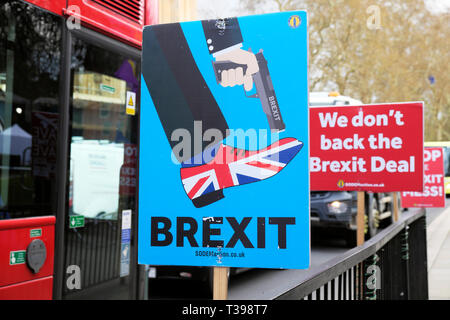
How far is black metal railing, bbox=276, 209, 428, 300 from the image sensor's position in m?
2.34

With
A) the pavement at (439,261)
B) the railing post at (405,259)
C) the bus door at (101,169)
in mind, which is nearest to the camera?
the bus door at (101,169)

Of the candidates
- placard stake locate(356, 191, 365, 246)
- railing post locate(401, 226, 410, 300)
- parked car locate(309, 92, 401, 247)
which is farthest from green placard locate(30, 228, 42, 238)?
parked car locate(309, 92, 401, 247)

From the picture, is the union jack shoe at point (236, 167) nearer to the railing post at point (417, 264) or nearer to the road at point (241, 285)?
the road at point (241, 285)

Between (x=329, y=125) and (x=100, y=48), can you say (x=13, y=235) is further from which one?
(x=329, y=125)

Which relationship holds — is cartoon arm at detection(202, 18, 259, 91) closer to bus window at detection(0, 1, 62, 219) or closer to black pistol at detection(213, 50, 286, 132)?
black pistol at detection(213, 50, 286, 132)

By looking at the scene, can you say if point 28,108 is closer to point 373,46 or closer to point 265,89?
point 265,89

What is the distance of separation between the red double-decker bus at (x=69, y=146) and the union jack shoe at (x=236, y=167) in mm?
1427

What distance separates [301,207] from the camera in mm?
1849

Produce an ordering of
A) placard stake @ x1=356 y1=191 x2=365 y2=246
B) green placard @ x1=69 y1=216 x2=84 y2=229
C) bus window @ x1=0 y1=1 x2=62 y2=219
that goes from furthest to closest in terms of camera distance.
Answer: placard stake @ x1=356 y1=191 x2=365 y2=246
green placard @ x1=69 y1=216 x2=84 y2=229
bus window @ x1=0 y1=1 x2=62 y2=219

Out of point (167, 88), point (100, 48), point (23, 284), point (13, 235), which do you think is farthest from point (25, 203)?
point (167, 88)

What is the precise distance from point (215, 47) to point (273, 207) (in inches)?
22.9

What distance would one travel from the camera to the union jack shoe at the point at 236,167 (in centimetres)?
186

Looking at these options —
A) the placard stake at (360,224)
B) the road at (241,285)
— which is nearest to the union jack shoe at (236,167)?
the placard stake at (360,224)

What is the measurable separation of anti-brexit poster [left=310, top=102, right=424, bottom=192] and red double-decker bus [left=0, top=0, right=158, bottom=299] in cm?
191
